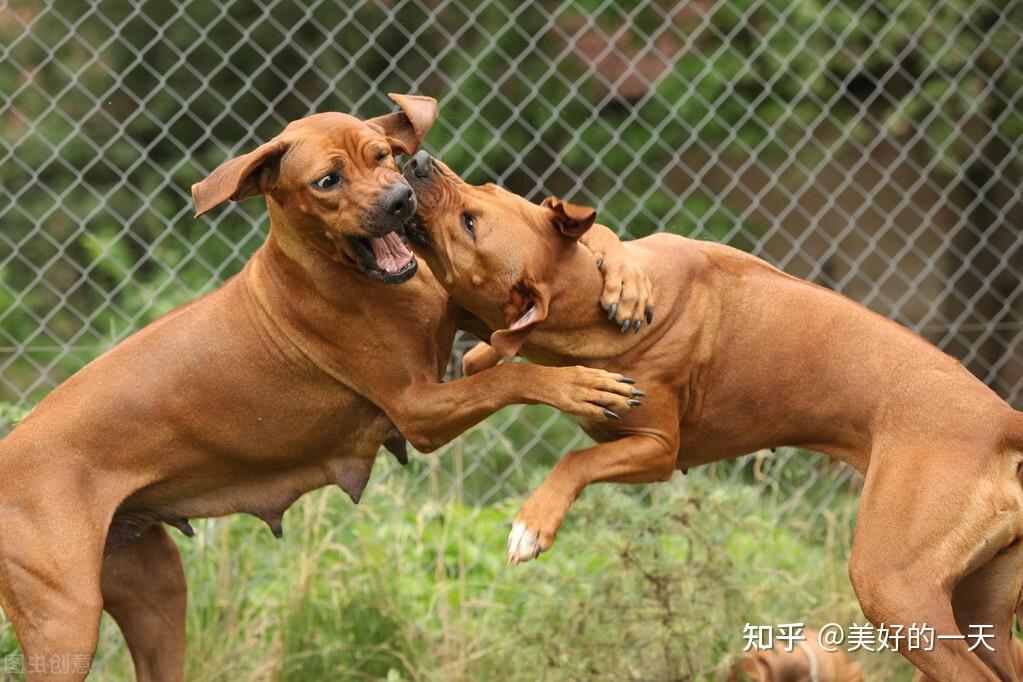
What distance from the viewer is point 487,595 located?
6484 millimetres

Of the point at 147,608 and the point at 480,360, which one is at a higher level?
the point at 480,360

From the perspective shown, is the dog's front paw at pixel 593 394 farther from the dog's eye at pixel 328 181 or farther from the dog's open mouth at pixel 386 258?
the dog's eye at pixel 328 181

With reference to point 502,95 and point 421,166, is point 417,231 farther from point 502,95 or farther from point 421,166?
point 502,95

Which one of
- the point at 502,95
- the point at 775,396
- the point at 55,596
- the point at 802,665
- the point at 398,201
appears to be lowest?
the point at 802,665

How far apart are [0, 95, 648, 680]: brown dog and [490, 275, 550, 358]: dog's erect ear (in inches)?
4.9

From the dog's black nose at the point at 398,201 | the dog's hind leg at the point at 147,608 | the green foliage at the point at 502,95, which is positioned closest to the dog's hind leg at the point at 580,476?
the dog's black nose at the point at 398,201

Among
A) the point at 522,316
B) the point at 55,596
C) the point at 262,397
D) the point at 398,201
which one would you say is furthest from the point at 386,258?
the point at 55,596

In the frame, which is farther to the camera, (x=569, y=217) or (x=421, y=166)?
(x=569, y=217)

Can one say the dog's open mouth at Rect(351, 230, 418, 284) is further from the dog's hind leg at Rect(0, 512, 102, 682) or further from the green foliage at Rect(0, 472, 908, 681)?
the green foliage at Rect(0, 472, 908, 681)

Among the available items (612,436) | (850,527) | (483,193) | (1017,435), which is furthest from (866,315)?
(850,527)

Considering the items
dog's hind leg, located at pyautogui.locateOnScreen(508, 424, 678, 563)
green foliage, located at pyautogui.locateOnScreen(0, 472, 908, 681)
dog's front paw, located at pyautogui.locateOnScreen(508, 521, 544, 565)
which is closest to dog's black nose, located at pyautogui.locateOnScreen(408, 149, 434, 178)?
→ dog's hind leg, located at pyautogui.locateOnScreen(508, 424, 678, 563)

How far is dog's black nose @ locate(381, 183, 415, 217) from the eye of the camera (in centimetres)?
425

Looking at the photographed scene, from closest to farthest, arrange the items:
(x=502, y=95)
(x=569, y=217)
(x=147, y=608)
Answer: (x=569, y=217)
(x=147, y=608)
(x=502, y=95)

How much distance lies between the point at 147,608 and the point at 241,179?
5.40 ft
